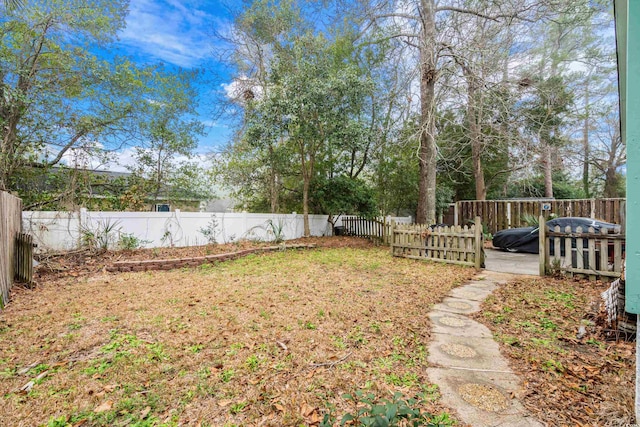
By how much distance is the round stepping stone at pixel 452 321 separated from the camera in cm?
308

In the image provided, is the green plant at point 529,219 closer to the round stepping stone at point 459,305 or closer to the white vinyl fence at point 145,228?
the round stepping stone at point 459,305

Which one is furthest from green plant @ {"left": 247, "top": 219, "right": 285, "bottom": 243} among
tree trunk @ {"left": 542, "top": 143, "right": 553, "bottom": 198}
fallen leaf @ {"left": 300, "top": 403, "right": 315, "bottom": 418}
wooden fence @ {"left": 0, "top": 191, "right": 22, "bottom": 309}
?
tree trunk @ {"left": 542, "top": 143, "right": 553, "bottom": 198}

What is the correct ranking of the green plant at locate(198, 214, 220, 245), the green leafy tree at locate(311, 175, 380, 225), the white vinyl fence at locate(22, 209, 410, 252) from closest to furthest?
the white vinyl fence at locate(22, 209, 410, 252)
the green plant at locate(198, 214, 220, 245)
the green leafy tree at locate(311, 175, 380, 225)

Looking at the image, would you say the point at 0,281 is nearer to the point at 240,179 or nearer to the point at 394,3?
the point at 240,179

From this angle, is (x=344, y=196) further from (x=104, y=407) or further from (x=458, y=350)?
(x=104, y=407)

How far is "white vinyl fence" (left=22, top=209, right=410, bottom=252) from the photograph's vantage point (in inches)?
235

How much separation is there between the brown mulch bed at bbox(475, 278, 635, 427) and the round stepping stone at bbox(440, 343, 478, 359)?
28cm

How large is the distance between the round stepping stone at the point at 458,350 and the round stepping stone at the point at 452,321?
0.51m

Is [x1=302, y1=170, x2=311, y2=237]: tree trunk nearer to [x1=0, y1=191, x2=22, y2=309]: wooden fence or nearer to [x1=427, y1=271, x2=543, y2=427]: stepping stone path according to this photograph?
[x1=0, y1=191, x2=22, y2=309]: wooden fence

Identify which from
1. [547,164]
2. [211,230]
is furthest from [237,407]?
[547,164]

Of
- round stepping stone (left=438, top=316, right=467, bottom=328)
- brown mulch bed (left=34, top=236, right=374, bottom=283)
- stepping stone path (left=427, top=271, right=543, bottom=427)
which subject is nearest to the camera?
stepping stone path (left=427, top=271, right=543, bottom=427)

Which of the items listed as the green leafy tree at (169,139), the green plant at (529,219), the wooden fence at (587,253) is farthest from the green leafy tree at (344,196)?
the wooden fence at (587,253)

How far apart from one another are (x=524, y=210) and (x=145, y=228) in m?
12.9

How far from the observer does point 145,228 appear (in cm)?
720
